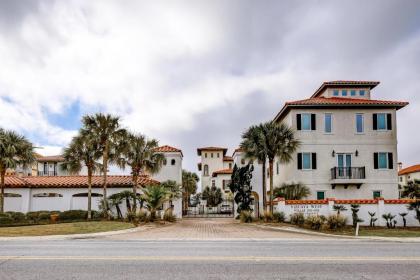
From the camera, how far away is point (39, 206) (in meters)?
35.2

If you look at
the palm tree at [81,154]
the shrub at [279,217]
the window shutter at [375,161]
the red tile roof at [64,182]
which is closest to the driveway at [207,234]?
the shrub at [279,217]

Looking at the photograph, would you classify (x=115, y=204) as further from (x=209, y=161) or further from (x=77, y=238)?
(x=209, y=161)

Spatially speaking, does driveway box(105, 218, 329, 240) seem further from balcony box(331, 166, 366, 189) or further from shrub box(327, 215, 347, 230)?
balcony box(331, 166, 366, 189)

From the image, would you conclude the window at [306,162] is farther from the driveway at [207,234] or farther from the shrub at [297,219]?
the driveway at [207,234]

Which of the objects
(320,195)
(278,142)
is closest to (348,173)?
(320,195)

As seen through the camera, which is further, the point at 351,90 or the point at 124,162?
the point at 351,90

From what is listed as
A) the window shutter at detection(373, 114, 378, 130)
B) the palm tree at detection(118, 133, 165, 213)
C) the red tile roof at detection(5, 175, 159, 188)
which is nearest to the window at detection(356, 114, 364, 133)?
the window shutter at detection(373, 114, 378, 130)

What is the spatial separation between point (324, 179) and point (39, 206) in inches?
972

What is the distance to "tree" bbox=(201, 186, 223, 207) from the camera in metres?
69.7

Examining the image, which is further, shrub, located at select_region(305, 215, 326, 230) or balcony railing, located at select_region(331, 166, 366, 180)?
balcony railing, located at select_region(331, 166, 366, 180)

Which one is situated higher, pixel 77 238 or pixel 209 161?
pixel 209 161

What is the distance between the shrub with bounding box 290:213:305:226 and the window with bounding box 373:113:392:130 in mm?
13108

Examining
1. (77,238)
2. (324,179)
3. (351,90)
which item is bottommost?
(77,238)

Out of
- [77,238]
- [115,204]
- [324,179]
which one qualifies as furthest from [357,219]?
[115,204]
